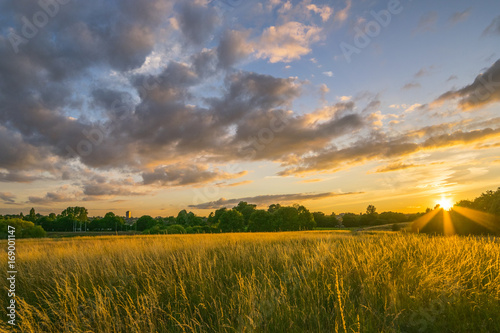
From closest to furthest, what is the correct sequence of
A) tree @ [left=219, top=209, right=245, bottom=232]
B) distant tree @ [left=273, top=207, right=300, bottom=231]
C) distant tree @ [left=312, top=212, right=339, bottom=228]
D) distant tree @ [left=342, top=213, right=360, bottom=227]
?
distant tree @ [left=273, top=207, right=300, bottom=231] → tree @ [left=219, top=209, right=245, bottom=232] → distant tree @ [left=342, top=213, right=360, bottom=227] → distant tree @ [left=312, top=212, right=339, bottom=228]

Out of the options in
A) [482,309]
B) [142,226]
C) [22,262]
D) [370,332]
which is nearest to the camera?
[370,332]

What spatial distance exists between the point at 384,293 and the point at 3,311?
8781mm

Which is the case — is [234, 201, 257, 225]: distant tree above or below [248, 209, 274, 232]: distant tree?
above

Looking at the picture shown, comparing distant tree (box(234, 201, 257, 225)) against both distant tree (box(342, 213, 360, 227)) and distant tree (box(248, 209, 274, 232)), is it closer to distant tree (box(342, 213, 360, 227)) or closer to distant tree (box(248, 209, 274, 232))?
distant tree (box(248, 209, 274, 232))

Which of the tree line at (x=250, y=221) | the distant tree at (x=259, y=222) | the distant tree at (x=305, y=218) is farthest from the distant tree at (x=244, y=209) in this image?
the distant tree at (x=305, y=218)

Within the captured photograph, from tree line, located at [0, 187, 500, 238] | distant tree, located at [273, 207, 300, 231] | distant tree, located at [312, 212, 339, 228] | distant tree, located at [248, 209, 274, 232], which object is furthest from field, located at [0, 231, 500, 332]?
distant tree, located at [312, 212, 339, 228]

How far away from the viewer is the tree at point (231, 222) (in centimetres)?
8238

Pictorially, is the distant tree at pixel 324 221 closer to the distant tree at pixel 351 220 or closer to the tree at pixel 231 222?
the distant tree at pixel 351 220

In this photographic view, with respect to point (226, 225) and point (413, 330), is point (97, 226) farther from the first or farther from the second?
point (413, 330)

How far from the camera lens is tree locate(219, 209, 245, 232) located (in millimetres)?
82375

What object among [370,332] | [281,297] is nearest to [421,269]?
[370,332]

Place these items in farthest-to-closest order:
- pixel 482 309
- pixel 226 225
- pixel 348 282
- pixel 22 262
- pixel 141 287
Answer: pixel 226 225 → pixel 22 262 → pixel 141 287 → pixel 348 282 → pixel 482 309

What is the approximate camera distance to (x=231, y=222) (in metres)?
83.1

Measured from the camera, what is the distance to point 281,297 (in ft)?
16.1
